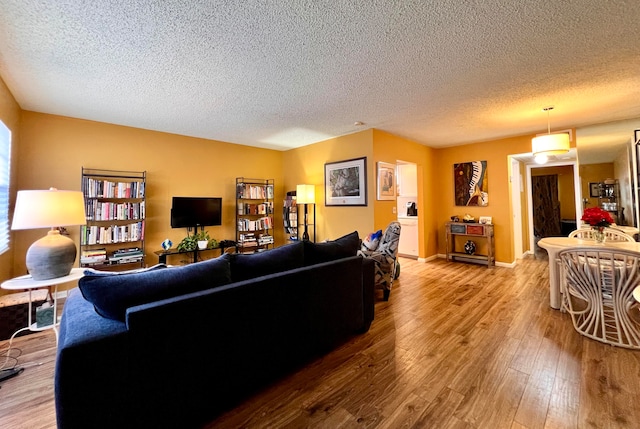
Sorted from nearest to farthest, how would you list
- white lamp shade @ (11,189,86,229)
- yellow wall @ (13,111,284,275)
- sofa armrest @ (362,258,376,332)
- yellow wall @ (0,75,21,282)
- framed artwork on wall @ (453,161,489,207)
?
white lamp shade @ (11,189,86,229)
sofa armrest @ (362,258,376,332)
yellow wall @ (0,75,21,282)
yellow wall @ (13,111,284,275)
framed artwork on wall @ (453,161,489,207)

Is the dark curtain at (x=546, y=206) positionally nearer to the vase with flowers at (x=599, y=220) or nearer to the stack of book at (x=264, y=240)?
the vase with flowers at (x=599, y=220)

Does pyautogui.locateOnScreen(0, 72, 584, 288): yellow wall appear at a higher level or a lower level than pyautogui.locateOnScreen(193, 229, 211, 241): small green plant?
higher

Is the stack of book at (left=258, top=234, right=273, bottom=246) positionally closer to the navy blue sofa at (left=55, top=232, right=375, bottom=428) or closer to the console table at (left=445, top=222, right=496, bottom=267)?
the navy blue sofa at (left=55, top=232, right=375, bottom=428)

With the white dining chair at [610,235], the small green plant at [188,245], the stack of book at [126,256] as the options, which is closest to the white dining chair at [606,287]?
the white dining chair at [610,235]

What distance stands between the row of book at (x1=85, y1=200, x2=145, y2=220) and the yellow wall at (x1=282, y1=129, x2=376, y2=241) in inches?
110

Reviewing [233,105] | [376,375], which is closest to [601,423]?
[376,375]

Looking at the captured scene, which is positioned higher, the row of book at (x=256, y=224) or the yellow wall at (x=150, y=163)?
the yellow wall at (x=150, y=163)

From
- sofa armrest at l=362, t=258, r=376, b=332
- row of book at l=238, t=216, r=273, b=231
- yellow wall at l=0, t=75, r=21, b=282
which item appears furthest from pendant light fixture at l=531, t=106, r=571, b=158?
yellow wall at l=0, t=75, r=21, b=282

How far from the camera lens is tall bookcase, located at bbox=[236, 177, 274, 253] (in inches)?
194

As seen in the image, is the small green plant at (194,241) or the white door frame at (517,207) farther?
the white door frame at (517,207)

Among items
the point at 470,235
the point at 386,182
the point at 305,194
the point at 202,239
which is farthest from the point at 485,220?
the point at 202,239

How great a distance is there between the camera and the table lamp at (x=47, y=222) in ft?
6.15

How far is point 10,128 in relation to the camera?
2797 millimetres

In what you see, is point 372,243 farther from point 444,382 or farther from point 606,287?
point 606,287
